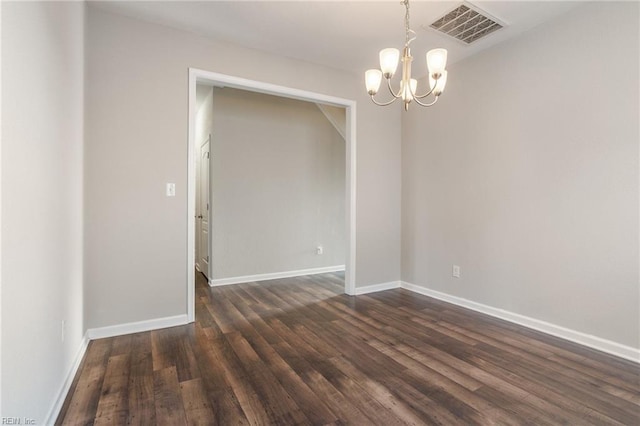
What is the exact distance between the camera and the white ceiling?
260cm

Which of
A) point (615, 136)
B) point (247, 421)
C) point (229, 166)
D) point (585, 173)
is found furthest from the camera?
point (229, 166)

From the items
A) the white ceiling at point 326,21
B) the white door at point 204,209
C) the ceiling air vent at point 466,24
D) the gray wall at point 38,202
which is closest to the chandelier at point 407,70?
the white ceiling at point 326,21

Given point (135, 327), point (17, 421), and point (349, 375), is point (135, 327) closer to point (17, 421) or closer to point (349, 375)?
point (17, 421)

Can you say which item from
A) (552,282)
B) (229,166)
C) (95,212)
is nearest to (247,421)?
(95,212)

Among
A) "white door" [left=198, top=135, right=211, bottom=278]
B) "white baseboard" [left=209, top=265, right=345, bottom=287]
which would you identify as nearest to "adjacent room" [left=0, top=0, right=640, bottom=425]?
"white baseboard" [left=209, top=265, right=345, bottom=287]

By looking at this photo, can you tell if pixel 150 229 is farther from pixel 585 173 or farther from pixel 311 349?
pixel 585 173

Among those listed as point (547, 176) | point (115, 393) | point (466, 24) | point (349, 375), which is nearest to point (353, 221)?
point (547, 176)

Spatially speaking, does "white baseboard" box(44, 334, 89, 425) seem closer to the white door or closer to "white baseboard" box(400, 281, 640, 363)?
the white door

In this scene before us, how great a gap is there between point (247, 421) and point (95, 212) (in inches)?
84.2

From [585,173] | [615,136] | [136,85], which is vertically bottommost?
[585,173]

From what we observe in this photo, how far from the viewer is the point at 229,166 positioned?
4.57m

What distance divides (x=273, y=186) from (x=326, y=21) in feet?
8.32

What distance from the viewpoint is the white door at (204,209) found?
482 cm

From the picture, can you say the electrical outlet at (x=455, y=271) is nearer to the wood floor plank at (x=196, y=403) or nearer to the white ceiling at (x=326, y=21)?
the white ceiling at (x=326, y=21)
